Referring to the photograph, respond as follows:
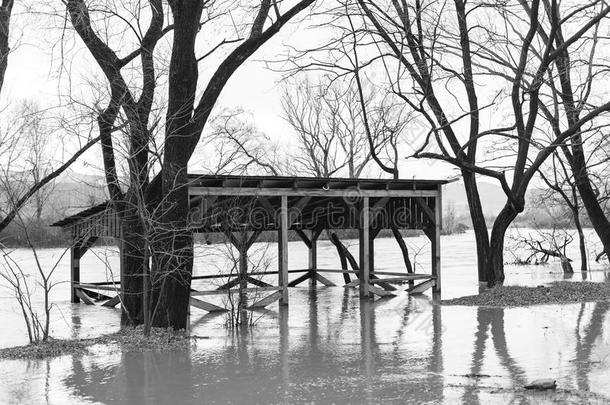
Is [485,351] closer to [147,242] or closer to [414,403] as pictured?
[414,403]

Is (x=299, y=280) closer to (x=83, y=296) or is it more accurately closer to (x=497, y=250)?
(x=83, y=296)

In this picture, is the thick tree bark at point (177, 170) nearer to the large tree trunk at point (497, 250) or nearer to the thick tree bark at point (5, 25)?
the thick tree bark at point (5, 25)

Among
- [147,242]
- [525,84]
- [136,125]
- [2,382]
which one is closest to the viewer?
[2,382]

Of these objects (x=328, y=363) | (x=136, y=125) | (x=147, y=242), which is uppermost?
(x=136, y=125)

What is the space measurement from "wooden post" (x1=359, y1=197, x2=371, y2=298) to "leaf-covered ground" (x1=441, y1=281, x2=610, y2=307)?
7.90ft

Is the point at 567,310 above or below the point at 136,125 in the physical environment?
below

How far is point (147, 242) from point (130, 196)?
2.54 m

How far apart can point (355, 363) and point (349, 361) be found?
225mm

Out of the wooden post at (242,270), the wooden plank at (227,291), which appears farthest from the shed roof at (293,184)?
the wooden plank at (227,291)

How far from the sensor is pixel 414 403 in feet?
27.7

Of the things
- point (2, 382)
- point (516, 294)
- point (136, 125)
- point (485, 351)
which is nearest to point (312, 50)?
point (136, 125)

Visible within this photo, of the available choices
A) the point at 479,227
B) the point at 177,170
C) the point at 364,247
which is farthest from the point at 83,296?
the point at 479,227

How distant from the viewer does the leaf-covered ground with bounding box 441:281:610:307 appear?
18281mm

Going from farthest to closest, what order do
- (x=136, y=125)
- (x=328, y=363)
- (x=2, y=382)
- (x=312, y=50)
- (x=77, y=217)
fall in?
1. (x=77, y=217)
2. (x=312, y=50)
3. (x=136, y=125)
4. (x=328, y=363)
5. (x=2, y=382)
